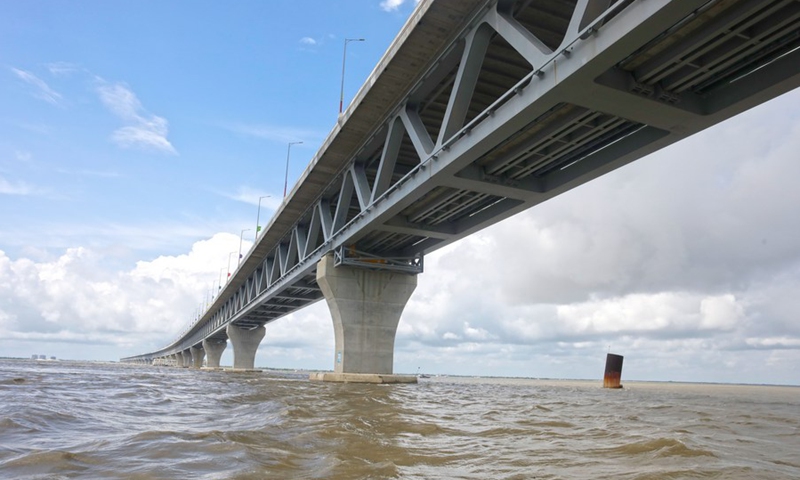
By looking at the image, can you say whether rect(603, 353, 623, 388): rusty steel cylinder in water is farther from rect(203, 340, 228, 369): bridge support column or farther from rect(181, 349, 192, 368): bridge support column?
rect(181, 349, 192, 368): bridge support column

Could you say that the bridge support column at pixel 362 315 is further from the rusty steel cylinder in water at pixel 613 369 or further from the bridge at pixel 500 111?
the rusty steel cylinder in water at pixel 613 369

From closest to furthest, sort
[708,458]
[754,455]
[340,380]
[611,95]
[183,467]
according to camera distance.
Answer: [183,467], [708,458], [754,455], [611,95], [340,380]

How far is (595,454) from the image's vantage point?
16.5ft

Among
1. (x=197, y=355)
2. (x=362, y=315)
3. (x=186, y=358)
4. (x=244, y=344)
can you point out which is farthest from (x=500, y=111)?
(x=186, y=358)

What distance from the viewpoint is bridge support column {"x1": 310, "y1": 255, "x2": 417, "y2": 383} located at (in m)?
25.2

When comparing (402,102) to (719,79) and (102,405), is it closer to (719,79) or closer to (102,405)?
(719,79)

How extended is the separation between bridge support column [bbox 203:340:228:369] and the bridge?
6665 centimetres

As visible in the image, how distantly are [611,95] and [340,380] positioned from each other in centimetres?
1745

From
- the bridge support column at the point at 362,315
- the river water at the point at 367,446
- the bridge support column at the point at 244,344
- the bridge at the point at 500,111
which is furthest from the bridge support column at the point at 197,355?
the river water at the point at 367,446

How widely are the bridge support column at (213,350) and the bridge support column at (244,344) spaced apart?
2356cm

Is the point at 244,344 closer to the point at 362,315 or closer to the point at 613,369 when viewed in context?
the point at 362,315

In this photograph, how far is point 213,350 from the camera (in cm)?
8906

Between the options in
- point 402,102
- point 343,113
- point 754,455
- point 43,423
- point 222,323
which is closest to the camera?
point 754,455

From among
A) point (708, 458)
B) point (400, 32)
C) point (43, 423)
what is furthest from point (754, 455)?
point (400, 32)
